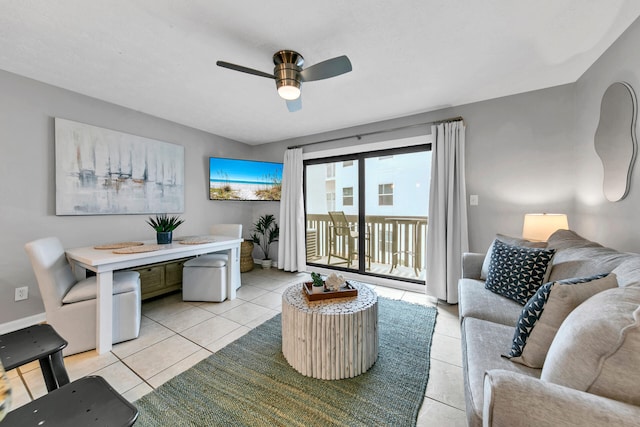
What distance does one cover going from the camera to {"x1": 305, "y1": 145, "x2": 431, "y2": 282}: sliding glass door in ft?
11.5

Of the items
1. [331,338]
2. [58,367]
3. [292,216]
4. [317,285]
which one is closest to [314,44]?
[317,285]

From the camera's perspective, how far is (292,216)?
411 centimetres

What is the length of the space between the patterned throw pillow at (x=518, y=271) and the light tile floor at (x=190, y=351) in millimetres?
623

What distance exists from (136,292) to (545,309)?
2832 mm

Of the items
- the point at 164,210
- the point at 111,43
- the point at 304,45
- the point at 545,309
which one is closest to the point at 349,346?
the point at 545,309

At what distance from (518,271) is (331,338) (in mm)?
1437

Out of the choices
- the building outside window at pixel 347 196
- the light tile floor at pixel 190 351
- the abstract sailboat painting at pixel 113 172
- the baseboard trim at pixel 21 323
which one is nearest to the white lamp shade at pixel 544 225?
the light tile floor at pixel 190 351

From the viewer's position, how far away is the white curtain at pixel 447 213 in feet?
9.25

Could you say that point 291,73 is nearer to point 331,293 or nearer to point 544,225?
point 331,293

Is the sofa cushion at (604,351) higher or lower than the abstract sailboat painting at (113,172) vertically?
lower

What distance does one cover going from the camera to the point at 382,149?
349cm

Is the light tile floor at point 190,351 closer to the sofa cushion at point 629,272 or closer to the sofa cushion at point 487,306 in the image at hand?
the sofa cushion at point 487,306

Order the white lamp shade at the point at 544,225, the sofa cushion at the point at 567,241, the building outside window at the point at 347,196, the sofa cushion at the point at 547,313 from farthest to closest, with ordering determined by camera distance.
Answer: the building outside window at the point at 347,196
the white lamp shade at the point at 544,225
the sofa cushion at the point at 567,241
the sofa cushion at the point at 547,313

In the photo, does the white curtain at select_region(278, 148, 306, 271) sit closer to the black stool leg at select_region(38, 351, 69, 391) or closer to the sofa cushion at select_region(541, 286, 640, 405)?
the black stool leg at select_region(38, 351, 69, 391)
